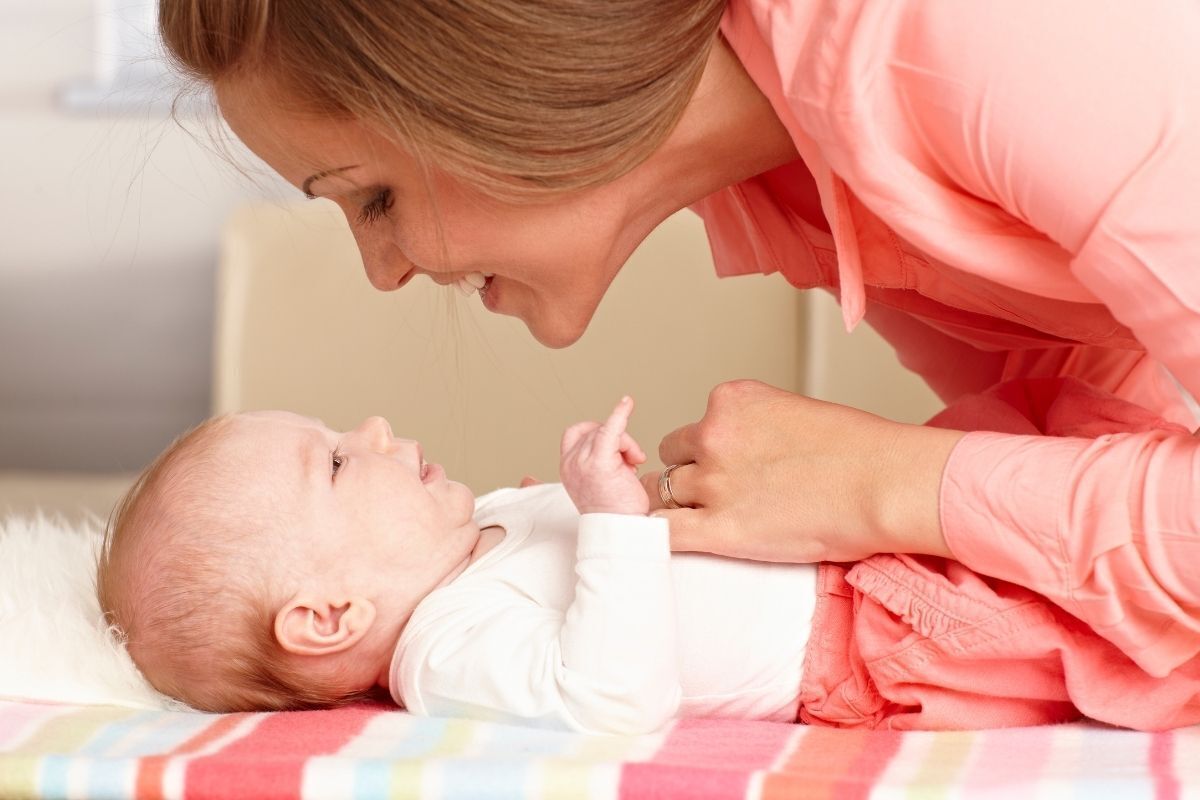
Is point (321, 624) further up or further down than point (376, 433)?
further down

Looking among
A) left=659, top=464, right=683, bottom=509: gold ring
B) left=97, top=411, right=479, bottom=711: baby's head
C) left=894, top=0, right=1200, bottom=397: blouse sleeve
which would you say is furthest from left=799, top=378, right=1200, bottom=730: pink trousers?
left=97, top=411, right=479, bottom=711: baby's head

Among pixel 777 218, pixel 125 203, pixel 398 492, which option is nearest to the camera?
pixel 398 492

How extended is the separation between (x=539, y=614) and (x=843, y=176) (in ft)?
1.45

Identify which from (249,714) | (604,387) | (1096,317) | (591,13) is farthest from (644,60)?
(604,387)

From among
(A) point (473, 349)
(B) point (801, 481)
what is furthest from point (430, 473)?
(A) point (473, 349)

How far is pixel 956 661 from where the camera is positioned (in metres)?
1.06

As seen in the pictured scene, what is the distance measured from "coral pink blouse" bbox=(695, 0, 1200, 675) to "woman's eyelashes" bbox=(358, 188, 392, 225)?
31 centimetres

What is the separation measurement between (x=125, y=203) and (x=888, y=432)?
2012 millimetres

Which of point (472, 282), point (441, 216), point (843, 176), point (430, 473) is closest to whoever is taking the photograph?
point (843, 176)

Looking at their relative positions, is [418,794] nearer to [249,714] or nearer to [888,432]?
[249,714]

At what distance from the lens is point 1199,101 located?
0.84 m

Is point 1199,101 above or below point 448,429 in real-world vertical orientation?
above

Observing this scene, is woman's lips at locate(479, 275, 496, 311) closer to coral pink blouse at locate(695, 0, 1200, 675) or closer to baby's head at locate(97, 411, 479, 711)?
baby's head at locate(97, 411, 479, 711)

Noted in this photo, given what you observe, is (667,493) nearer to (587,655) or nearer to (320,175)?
(587,655)
